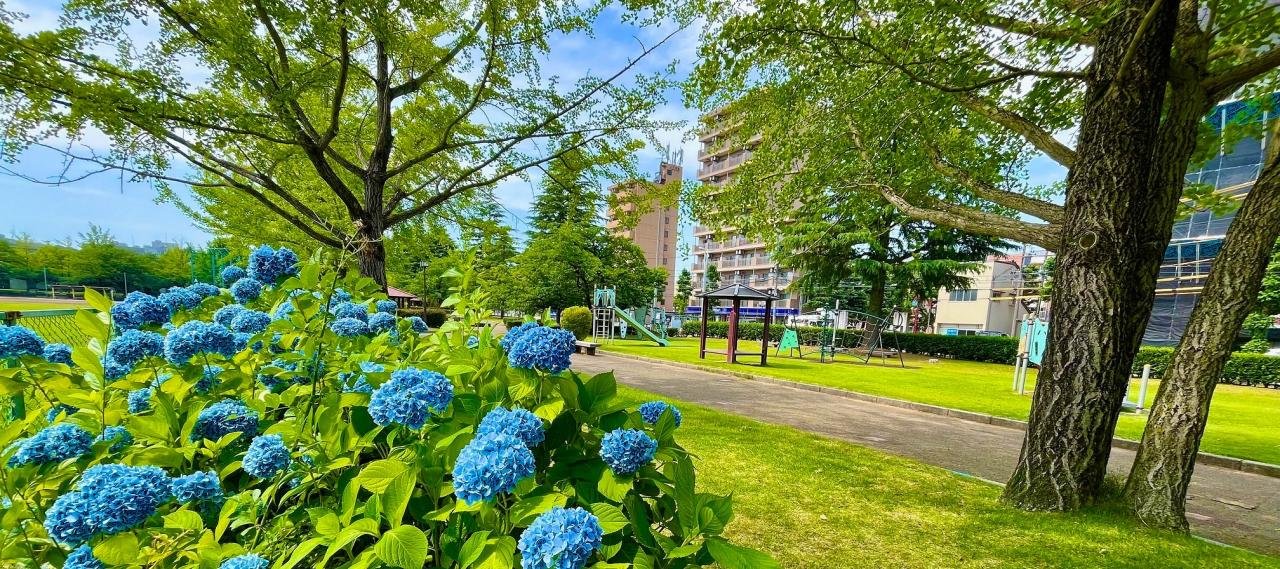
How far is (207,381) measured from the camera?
1.54 m

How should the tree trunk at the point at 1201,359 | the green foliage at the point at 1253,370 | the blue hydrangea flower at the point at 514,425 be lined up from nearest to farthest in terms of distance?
1. the blue hydrangea flower at the point at 514,425
2. the tree trunk at the point at 1201,359
3. the green foliage at the point at 1253,370

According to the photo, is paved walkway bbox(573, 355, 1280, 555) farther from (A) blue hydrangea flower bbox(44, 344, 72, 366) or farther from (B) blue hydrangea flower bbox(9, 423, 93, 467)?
(A) blue hydrangea flower bbox(44, 344, 72, 366)

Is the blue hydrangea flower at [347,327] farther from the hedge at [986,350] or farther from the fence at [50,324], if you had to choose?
the hedge at [986,350]

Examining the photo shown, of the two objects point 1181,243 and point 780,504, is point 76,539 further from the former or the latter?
point 1181,243

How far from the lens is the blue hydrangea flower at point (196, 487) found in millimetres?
1055

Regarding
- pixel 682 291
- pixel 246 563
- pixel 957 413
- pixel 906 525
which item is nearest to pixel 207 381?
pixel 246 563

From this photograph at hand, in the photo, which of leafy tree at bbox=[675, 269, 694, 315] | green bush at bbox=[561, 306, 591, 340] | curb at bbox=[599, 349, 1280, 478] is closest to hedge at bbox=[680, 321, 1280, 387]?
curb at bbox=[599, 349, 1280, 478]

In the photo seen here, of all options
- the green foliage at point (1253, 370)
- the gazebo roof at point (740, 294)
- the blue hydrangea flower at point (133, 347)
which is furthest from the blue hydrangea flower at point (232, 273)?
the green foliage at point (1253, 370)

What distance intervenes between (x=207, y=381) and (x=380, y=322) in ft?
1.70

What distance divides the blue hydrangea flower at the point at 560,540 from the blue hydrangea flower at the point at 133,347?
1310 millimetres

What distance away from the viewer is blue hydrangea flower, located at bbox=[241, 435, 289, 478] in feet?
3.61

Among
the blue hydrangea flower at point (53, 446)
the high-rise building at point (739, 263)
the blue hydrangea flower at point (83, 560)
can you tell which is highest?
the high-rise building at point (739, 263)

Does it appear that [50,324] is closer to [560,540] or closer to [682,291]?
[560,540]

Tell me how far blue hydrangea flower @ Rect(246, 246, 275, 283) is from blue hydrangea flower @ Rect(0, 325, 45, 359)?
0.54m
